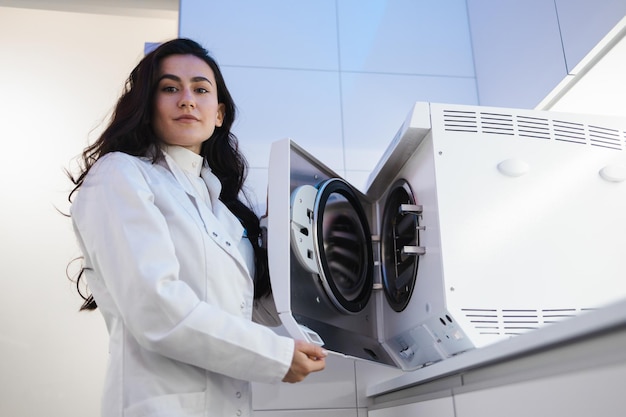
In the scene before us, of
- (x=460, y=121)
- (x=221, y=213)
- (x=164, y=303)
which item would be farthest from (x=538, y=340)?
(x=221, y=213)

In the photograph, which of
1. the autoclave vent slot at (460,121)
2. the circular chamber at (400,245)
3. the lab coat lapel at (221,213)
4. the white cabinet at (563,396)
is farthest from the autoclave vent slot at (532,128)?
the white cabinet at (563,396)

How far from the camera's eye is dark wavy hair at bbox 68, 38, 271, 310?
6.03 feet

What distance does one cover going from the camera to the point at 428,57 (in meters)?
3.00

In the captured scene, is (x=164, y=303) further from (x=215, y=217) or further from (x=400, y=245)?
(x=400, y=245)

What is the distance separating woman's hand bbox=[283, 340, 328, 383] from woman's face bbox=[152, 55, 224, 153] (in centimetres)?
74

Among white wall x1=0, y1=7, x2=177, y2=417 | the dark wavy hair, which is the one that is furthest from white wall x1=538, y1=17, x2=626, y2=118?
white wall x1=0, y1=7, x2=177, y2=417

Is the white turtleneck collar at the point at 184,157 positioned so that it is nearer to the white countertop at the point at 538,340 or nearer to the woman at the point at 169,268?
the woman at the point at 169,268

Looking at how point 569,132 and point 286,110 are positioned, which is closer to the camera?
point 569,132

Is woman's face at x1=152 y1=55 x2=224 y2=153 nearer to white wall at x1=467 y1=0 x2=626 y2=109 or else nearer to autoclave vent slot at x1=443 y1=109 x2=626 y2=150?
autoclave vent slot at x1=443 y1=109 x2=626 y2=150

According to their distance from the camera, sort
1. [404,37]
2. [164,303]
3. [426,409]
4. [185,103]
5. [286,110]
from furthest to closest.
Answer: [404,37]
[286,110]
[185,103]
[426,409]
[164,303]

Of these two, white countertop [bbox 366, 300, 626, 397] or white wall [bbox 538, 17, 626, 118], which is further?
white wall [bbox 538, 17, 626, 118]

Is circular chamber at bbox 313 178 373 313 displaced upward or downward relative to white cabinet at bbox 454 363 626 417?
upward

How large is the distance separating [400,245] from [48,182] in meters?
1.57

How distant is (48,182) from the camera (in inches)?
108
